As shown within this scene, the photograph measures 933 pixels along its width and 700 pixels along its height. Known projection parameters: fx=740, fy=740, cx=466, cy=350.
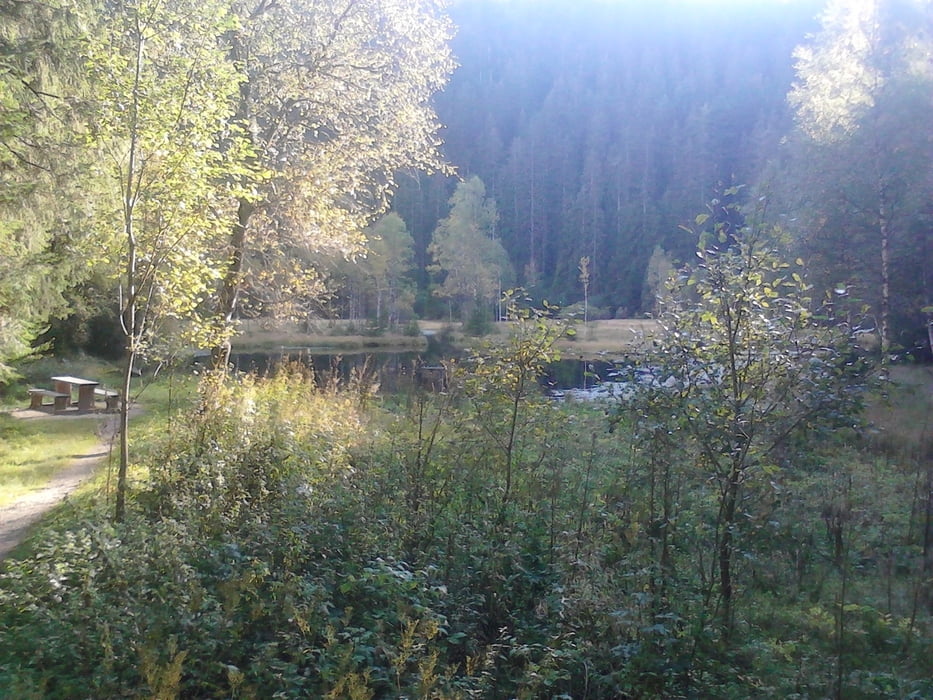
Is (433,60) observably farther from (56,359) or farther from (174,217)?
(56,359)

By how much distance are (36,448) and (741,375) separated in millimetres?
9865

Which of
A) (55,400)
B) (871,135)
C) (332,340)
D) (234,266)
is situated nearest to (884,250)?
(871,135)

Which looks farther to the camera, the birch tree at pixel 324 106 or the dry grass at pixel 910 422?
the birch tree at pixel 324 106

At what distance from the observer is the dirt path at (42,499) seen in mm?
6785

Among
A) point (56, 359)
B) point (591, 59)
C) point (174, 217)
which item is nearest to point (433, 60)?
point (174, 217)

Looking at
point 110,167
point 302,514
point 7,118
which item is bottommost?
point 302,514

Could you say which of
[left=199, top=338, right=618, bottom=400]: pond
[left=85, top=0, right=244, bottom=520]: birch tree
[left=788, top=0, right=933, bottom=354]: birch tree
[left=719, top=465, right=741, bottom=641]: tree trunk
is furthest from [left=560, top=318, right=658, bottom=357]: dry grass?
[left=788, top=0, right=933, bottom=354]: birch tree

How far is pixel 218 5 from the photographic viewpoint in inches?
253

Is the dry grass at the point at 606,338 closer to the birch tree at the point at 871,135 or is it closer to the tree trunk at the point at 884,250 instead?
the birch tree at the point at 871,135

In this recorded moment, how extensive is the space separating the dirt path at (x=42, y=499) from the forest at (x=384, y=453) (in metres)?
0.30

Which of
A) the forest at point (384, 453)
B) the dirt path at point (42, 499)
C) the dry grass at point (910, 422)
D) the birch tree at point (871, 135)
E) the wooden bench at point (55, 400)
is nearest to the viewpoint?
the forest at point (384, 453)

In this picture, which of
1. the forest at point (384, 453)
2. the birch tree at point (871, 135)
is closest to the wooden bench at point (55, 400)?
the forest at point (384, 453)

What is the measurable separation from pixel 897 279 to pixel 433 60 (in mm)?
12563

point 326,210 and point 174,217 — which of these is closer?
point 174,217
